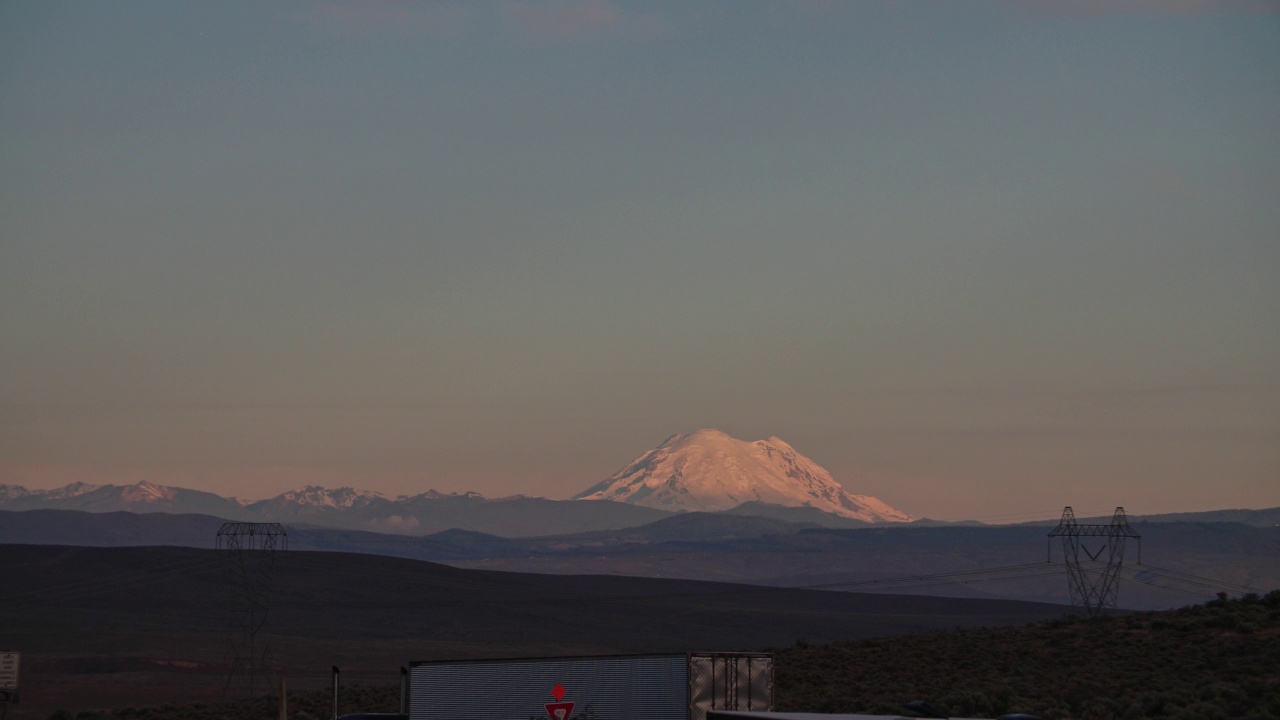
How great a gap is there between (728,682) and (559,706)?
418 centimetres

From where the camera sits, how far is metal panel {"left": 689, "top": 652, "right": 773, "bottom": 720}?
1281 inches

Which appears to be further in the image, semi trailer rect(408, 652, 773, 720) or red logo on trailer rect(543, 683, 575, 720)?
semi trailer rect(408, 652, 773, 720)

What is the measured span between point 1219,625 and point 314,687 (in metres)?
62.4

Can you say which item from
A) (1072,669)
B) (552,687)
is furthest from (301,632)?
(552,687)

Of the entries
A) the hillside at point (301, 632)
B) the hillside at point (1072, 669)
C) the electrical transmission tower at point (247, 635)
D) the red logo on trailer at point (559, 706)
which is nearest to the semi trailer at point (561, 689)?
the red logo on trailer at point (559, 706)

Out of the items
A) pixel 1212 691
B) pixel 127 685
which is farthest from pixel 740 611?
pixel 1212 691

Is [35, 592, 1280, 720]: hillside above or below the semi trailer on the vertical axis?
below

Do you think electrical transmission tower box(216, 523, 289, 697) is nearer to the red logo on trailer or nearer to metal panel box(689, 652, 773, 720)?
metal panel box(689, 652, 773, 720)

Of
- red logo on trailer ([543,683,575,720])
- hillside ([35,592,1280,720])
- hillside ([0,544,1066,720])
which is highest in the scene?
red logo on trailer ([543,683,575,720])

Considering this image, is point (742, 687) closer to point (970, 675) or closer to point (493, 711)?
point (493, 711)

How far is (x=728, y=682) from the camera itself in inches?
1324

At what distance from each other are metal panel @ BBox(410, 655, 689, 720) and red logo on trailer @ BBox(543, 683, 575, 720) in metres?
0.07

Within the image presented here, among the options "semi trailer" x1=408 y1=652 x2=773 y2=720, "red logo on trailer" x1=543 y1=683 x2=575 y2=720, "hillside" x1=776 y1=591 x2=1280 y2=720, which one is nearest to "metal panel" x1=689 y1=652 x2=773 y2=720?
"semi trailer" x1=408 y1=652 x2=773 y2=720

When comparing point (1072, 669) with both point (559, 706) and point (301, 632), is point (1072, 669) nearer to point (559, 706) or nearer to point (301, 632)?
point (559, 706)
